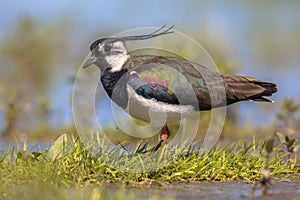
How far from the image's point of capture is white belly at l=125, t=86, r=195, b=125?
639 centimetres

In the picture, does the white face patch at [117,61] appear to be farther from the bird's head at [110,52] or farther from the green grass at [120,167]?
the green grass at [120,167]

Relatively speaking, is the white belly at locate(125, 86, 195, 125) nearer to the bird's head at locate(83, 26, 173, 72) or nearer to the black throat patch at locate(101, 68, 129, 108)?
the black throat patch at locate(101, 68, 129, 108)

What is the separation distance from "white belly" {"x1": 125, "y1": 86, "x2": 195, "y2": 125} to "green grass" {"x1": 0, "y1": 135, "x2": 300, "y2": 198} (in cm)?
42

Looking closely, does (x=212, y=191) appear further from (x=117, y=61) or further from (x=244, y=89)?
(x=117, y=61)

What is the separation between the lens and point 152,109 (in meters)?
6.40

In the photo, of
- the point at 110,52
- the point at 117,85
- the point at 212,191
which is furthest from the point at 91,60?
the point at 212,191

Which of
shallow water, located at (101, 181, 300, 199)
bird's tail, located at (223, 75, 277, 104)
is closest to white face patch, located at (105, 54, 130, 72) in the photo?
bird's tail, located at (223, 75, 277, 104)

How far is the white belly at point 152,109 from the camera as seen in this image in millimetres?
6391

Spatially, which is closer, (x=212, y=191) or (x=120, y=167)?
(x=212, y=191)

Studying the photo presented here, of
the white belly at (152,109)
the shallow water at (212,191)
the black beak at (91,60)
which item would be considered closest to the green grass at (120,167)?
the shallow water at (212,191)

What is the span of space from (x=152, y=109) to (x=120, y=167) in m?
0.96

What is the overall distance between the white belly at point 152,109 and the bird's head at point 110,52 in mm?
637

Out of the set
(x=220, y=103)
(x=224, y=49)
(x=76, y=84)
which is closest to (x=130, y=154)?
(x=220, y=103)

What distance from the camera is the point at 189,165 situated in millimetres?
5863
